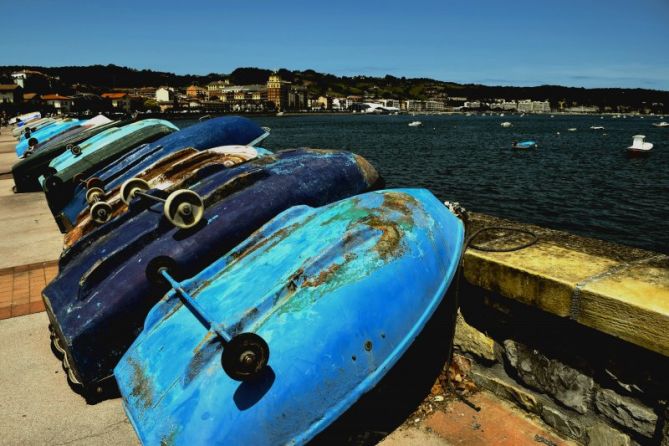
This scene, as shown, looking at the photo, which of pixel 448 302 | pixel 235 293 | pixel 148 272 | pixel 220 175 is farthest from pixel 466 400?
pixel 220 175

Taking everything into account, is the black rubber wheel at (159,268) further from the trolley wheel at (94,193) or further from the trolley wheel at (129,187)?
the trolley wheel at (94,193)

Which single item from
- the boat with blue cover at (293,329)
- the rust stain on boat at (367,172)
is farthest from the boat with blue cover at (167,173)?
the boat with blue cover at (293,329)

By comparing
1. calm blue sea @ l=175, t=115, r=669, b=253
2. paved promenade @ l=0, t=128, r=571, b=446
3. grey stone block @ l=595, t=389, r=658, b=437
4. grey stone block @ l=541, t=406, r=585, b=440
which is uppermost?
grey stone block @ l=595, t=389, r=658, b=437

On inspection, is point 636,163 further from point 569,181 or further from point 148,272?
point 148,272

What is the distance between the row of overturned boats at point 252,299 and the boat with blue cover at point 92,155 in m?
4.36

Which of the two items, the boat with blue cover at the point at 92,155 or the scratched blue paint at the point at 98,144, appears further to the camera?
the scratched blue paint at the point at 98,144

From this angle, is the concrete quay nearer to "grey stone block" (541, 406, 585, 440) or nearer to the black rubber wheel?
"grey stone block" (541, 406, 585, 440)

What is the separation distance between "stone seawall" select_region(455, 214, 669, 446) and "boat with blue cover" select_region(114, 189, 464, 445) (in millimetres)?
417

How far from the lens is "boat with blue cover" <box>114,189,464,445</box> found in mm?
2277

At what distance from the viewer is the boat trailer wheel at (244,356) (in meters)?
2.12

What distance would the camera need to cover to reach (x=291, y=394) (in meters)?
2.29

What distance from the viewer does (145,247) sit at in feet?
12.3

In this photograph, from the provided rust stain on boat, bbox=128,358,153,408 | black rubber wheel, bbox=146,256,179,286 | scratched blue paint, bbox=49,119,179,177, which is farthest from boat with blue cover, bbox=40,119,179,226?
rust stain on boat, bbox=128,358,153,408

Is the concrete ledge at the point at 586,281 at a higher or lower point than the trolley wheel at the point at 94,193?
higher
